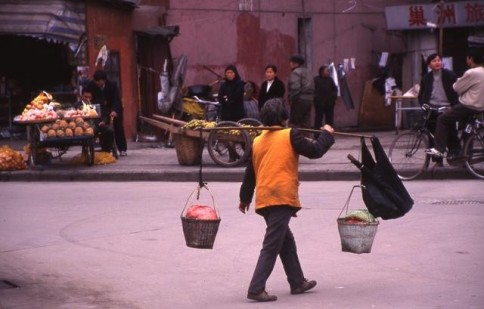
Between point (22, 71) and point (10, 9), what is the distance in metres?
2.47

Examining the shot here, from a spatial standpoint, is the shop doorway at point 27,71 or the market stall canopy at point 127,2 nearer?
the shop doorway at point 27,71

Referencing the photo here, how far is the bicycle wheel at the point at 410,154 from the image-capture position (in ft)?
51.5

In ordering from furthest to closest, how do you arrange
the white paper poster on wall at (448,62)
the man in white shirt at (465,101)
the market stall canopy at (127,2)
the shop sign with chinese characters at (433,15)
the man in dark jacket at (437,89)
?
the white paper poster on wall at (448,62) < the shop sign with chinese characters at (433,15) < the market stall canopy at (127,2) < the man in dark jacket at (437,89) < the man in white shirt at (465,101)

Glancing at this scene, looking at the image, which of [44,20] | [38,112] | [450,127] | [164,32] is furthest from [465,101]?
[164,32]

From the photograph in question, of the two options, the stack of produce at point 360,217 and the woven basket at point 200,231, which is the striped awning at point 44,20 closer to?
the woven basket at point 200,231

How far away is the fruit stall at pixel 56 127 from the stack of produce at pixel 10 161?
0.17 m

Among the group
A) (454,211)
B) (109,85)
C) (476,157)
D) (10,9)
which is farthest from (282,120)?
(10,9)

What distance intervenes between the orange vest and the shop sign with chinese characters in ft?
64.0

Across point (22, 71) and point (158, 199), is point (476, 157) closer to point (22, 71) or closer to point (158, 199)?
point (158, 199)

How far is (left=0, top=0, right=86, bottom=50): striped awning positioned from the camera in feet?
70.4

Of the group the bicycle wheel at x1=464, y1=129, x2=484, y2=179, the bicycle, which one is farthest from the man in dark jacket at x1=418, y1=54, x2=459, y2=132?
the bicycle wheel at x1=464, y1=129, x2=484, y2=179

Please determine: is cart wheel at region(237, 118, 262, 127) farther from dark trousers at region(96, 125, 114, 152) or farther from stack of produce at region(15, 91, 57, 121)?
stack of produce at region(15, 91, 57, 121)

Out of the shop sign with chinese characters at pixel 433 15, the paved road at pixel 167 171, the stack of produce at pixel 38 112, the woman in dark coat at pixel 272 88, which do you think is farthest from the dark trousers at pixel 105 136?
the shop sign with chinese characters at pixel 433 15

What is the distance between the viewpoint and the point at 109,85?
20.2 metres
